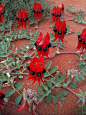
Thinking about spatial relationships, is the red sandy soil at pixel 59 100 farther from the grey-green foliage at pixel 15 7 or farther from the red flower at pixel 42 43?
the grey-green foliage at pixel 15 7

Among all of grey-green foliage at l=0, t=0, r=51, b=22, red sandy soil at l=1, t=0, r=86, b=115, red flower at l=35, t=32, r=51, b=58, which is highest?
grey-green foliage at l=0, t=0, r=51, b=22

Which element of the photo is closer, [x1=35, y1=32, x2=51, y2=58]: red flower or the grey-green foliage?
[x1=35, y1=32, x2=51, y2=58]: red flower

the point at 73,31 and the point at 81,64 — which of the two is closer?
the point at 81,64

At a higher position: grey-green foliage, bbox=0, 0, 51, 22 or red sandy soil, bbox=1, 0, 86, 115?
grey-green foliage, bbox=0, 0, 51, 22

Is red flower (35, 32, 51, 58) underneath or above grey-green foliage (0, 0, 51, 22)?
underneath

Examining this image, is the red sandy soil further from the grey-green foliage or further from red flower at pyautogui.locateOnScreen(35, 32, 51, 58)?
the grey-green foliage

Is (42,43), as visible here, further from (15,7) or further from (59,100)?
(15,7)

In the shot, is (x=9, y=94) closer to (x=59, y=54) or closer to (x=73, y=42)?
(x=59, y=54)

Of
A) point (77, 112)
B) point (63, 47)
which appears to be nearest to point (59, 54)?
point (63, 47)

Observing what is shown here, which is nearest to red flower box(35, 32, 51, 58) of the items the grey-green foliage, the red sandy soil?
the red sandy soil

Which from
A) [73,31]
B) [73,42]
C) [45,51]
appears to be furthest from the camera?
[73,31]

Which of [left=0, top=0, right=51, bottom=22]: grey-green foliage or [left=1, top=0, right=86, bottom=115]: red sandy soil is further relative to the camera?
[left=0, top=0, right=51, bottom=22]: grey-green foliage
